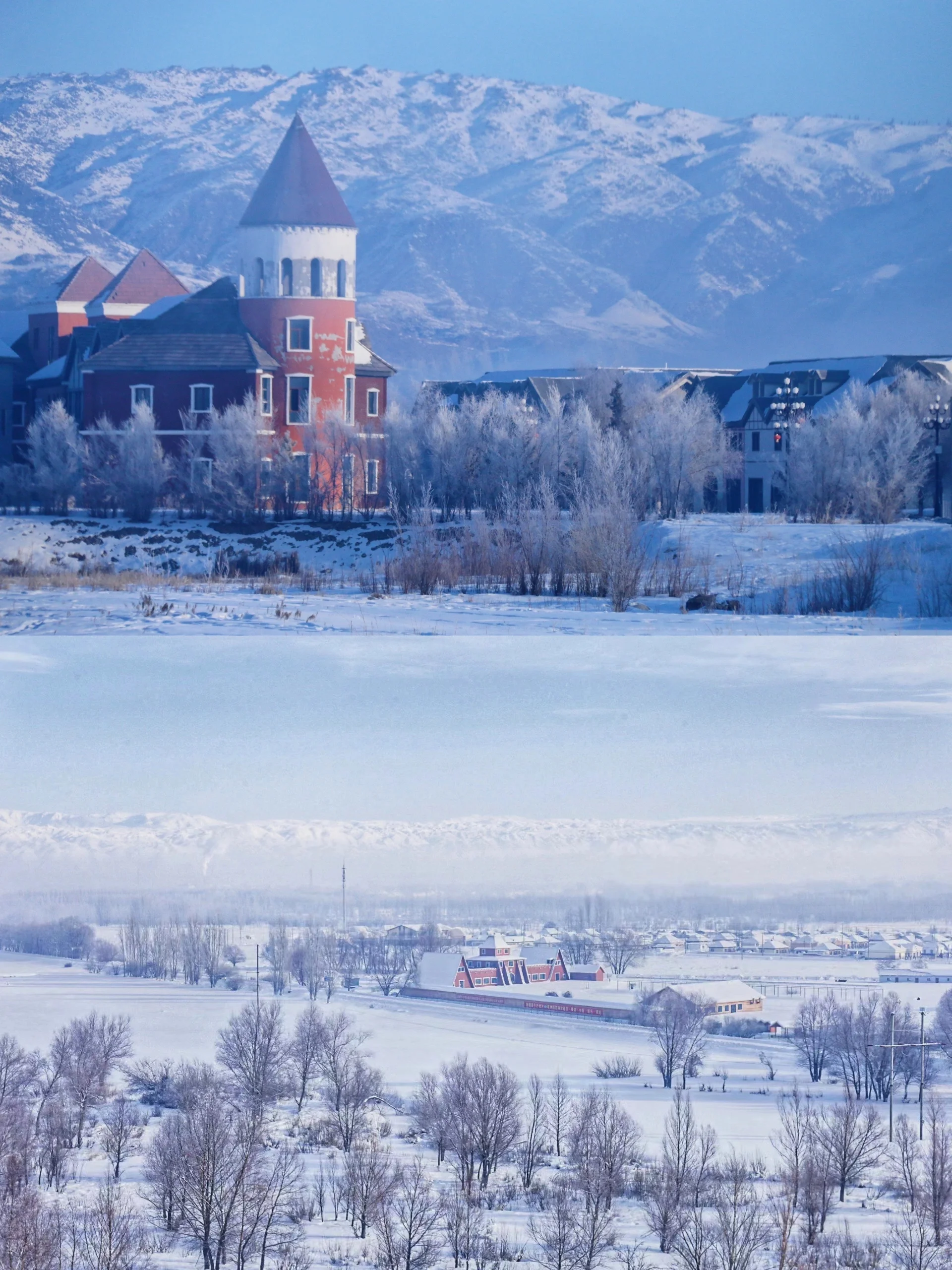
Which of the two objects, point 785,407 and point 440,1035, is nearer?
point 440,1035

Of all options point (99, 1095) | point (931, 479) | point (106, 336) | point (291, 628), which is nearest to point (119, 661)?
point (291, 628)

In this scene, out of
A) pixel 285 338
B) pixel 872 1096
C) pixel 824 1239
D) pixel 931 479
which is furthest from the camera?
pixel 931 479

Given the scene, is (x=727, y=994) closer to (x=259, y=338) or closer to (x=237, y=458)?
(x=237, y=458)

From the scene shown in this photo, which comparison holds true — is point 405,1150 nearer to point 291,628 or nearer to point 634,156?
point 291,628

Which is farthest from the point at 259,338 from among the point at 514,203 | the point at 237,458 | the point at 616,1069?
the point at 616,1069

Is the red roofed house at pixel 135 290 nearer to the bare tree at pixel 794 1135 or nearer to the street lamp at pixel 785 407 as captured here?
the street lamp at pixel 785 407

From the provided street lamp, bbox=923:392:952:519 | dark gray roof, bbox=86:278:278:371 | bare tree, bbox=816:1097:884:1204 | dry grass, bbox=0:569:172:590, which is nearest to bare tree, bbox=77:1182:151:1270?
bare tree, bbox=816:1097:884:1204

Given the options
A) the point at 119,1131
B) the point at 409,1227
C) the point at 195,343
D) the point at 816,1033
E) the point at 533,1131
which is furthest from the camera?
the point at 195,343
